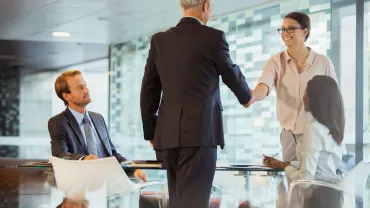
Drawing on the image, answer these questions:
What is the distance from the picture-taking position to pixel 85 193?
5.34 m

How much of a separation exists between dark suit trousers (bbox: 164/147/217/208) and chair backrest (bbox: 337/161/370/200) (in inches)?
37.3

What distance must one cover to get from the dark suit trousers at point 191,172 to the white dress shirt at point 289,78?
87cm

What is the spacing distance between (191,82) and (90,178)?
1.46m

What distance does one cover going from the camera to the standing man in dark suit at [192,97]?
4062 millimetres

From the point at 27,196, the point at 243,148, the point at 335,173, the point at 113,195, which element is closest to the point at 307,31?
the point at 335,173

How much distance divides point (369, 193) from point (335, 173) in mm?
1001

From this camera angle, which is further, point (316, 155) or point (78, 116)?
point (78, 116)

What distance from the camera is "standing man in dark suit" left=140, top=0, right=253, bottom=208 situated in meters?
4.06

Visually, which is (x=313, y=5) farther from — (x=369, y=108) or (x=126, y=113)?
(x=126, y=113)

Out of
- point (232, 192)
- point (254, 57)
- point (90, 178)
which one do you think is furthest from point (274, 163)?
point (254, 57)

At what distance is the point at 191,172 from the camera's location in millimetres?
4086

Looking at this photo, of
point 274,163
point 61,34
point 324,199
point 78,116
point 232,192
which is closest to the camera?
point 274,163

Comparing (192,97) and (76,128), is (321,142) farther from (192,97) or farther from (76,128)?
(76,128)

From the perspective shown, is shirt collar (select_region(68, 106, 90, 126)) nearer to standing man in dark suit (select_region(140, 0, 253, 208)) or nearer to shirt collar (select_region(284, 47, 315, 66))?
standing man in dark suit (select_region(140, 0, 253, 208))
